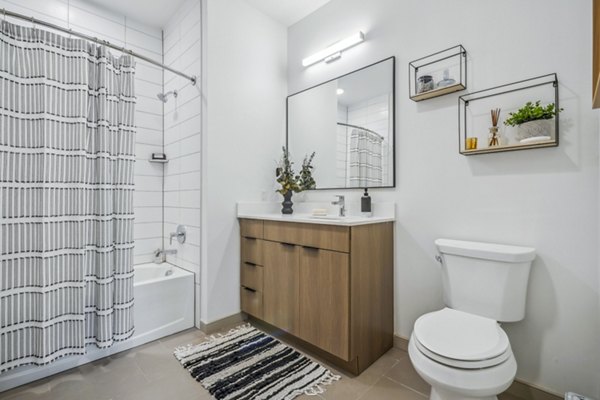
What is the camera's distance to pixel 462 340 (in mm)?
1229

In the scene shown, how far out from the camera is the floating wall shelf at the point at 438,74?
169 centimetres

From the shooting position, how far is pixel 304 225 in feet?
5.99

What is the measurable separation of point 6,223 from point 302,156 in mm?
1968

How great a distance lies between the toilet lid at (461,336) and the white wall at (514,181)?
13.4 inches

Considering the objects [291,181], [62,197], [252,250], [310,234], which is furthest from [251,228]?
[62,197]

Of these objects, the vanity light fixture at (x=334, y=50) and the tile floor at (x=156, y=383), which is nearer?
the tile floor at (x=156, y=383)

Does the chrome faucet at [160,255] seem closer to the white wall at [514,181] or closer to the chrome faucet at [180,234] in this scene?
the chrome faucet at [180,234]

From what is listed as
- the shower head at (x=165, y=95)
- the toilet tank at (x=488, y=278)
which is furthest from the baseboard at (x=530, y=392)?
the shower head at (x=165, y=95)

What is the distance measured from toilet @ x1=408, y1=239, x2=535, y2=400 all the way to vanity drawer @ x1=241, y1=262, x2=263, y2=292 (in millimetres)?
1191

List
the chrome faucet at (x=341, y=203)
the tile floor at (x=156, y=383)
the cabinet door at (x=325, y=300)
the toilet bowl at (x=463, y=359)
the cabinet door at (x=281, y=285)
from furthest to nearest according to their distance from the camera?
1. the chrome faucet at (x=341, y=203)
2. the cabinet door at (x=281, y=285)
3. the cabinet door at (x=325, y=300)
4. the tile floor at (x=156, y=383)
5. the toilet bowl at (x=463, y=359)

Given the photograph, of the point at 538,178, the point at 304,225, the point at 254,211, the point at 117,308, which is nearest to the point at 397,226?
the point at 304,225

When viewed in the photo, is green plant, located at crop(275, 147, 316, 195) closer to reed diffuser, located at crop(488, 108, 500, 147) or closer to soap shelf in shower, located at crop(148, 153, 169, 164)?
soap shelf in shower, located at crop(148, 153, 169, 164)

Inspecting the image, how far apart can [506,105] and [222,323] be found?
94.3 inches

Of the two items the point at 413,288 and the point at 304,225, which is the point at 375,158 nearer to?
the point at 304,225
